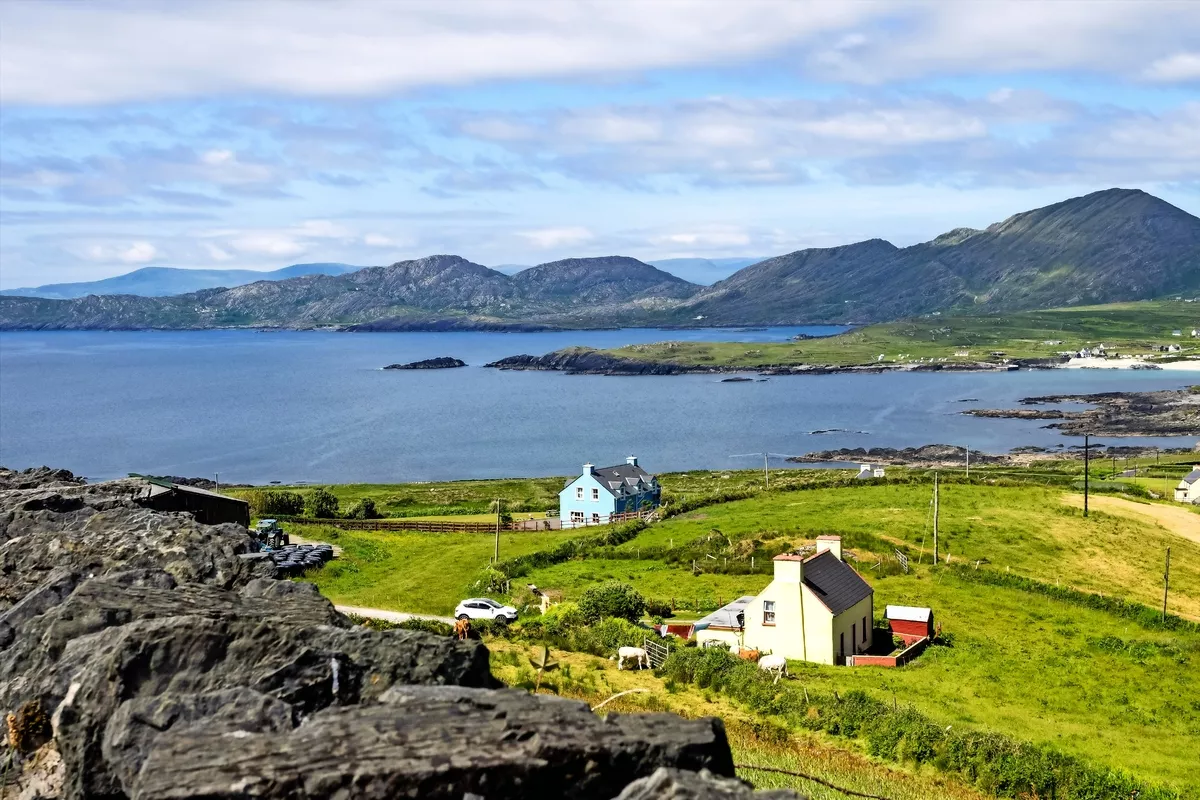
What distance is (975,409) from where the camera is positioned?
198m

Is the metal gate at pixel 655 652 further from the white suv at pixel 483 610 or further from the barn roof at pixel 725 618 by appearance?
the white suv at pixel 483 610

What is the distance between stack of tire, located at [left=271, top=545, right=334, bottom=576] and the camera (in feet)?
160

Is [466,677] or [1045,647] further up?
[466,677]

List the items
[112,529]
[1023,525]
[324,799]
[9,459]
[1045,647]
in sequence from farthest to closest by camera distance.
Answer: [9,459], [1023,525], [1045,647], [112,529], [324,799]

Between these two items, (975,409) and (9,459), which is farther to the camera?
(975,409)

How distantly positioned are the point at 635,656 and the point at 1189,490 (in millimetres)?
73925

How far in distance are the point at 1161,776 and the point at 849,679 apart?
34.0 feet

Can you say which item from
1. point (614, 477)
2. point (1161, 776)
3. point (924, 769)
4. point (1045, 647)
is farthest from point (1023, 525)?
point (924, 769)

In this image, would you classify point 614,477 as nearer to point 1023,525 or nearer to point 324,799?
point 1023,525

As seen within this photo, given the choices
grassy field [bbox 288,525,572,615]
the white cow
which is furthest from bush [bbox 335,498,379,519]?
the white cow

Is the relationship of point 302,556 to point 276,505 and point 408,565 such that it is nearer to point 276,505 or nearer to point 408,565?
point 408,565

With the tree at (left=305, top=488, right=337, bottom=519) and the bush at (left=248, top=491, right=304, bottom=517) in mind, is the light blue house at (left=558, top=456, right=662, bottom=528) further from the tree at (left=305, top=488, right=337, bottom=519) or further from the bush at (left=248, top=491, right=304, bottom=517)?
the bush at (left=248, top=491, right=304, bottom=517)

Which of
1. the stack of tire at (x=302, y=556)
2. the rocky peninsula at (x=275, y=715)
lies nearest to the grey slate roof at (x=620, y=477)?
the stack of tire at (x=302, y=556)

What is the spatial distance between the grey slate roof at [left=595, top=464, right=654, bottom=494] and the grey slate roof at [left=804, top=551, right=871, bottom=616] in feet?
119
